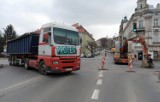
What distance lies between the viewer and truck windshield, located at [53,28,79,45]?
13430 mm

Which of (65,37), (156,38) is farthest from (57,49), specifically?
(156,38)

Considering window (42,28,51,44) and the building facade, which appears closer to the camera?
window (42,28,51,44)

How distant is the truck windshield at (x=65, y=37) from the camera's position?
13430 millimetres

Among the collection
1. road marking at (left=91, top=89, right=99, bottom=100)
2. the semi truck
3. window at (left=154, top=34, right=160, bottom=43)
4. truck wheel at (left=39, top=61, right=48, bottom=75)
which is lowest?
road marking at (left=91, top=89, right=99, bottom=100)

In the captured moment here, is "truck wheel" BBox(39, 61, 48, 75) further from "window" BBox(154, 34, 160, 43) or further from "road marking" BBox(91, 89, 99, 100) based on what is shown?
"window" BBox(154, 34, 160, 43)

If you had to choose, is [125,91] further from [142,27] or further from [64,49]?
[142,27]

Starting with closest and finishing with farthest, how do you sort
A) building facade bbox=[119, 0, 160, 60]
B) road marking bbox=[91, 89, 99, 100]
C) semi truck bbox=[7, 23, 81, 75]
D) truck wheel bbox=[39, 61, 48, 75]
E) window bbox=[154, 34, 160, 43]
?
road marking bbox=[91, 89, 99, 100] < semi truck bbox=[7, 23, 81, 75] < truck wheel bbox=[39, 61, 48, 75] < building facade bbox=[119, 0, 160, 60] < window bbox=[154, 34, 160, 43]

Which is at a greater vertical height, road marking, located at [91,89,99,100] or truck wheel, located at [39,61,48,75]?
truck wheel, located at [39,61,48,75]

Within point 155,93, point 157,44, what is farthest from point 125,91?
point 157,44

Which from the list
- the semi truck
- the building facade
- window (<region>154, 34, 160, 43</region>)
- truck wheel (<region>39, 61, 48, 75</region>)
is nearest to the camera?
the semi truck

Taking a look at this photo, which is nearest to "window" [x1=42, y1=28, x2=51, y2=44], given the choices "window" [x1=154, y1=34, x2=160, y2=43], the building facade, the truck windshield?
the truck windshield

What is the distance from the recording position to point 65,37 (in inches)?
546

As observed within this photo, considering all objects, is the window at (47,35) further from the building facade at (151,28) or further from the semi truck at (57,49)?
the building facade at (151,28)

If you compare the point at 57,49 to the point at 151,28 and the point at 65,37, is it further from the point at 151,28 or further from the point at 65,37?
the point at 151,28
